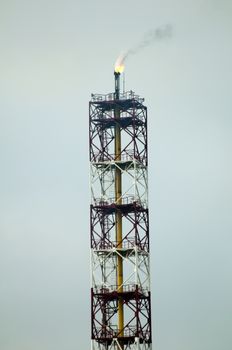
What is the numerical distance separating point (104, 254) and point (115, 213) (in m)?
4.77

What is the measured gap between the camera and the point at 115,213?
166m

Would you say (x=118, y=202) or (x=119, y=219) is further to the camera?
(x=118, y=202)

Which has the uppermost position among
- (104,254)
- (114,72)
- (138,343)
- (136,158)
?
(114,72)

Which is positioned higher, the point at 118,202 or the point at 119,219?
the point at 118,202

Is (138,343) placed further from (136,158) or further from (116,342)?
(136,158)

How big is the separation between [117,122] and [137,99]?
357 cm

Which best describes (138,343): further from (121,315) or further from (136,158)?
(136,158)

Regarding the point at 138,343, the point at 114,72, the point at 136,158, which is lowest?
the point at 138,343

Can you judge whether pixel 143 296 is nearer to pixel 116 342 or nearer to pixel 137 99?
pixel 116 342

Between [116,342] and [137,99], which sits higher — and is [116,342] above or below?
below

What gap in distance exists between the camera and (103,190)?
16725 cm

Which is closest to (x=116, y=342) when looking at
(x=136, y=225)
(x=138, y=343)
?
(x=138, y=343)

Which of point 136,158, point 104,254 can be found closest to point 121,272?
point 104,254

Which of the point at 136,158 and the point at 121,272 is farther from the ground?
the point at 136,158
